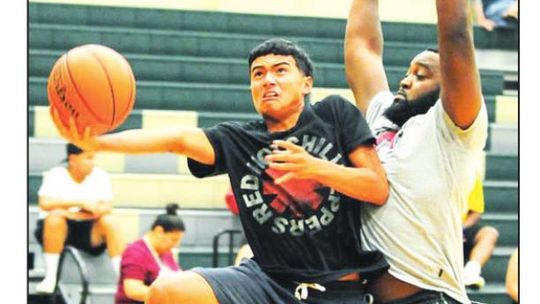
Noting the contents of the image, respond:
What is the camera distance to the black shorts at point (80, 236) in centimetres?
603

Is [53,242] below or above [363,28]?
below

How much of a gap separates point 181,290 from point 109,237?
115 inches

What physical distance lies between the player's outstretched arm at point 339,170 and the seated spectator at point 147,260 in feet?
7.65

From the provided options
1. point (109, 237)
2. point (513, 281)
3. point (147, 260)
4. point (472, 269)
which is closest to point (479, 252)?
point (472, 269)

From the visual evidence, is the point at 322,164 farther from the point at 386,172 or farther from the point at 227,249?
the point at 227,249

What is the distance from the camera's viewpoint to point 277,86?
3.38 meters

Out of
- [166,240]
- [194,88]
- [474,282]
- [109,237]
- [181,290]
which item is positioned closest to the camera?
[181,290]

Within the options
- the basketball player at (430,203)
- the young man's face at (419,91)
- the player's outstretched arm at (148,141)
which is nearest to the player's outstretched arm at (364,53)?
the young man's face at (419,91)

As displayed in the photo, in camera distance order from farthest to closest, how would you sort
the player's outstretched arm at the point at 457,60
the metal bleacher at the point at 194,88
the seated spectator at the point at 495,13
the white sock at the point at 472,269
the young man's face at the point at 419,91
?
the seated spectator at the point at 495,13 < the metal bleacher at the point at 194,88 < the white sock at the point at 472,269 < the young man's face at the point at 419,91 < the player's outstretched arm at the point at 457,60

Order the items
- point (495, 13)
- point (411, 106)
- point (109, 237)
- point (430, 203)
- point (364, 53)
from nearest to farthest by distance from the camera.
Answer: point (430, 203), point (411, 106), point (364, 53), point (109, 237), point (495, 13)

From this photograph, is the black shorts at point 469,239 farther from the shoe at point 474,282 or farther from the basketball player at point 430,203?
the basketball player at point 430,203

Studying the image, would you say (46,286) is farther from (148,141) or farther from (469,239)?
(148,141)

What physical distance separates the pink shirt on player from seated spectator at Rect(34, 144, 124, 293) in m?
0.39
